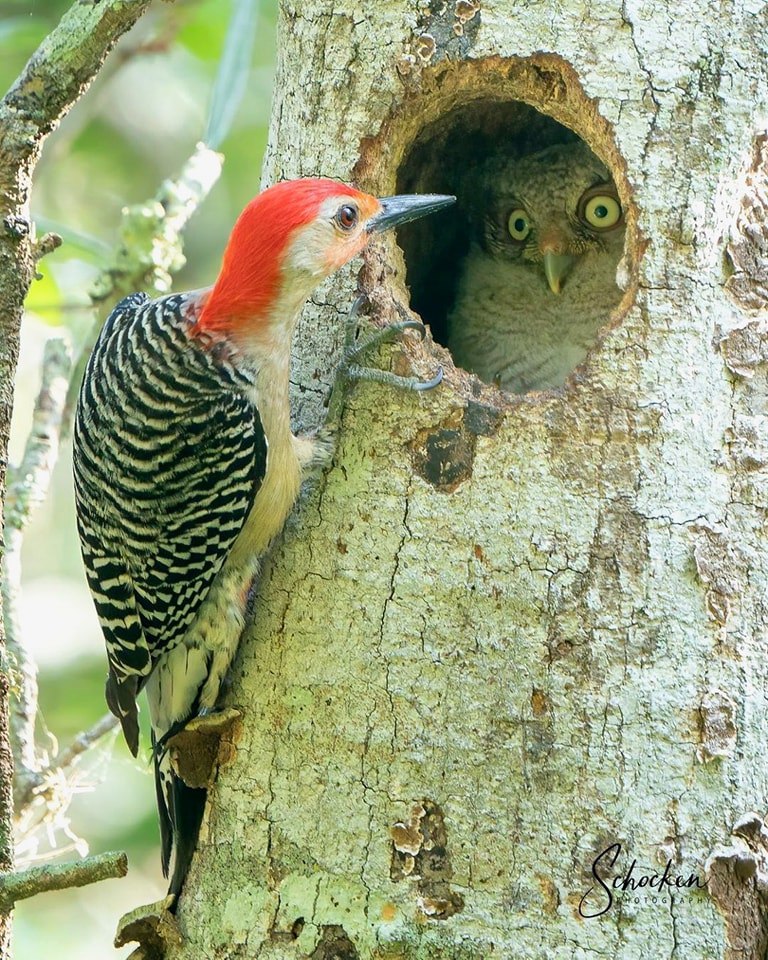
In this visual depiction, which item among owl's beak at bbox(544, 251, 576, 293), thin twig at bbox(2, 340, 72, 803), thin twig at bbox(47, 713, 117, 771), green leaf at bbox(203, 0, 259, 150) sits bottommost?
thin twig at bbox(47, 713, 117, 771)

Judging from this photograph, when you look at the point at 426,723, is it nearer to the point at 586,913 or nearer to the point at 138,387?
the point at 586,913

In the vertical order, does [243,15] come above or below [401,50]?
above

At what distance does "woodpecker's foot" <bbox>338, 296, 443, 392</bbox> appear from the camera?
10.3ft

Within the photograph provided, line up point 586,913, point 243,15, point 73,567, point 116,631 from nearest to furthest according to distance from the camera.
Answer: point 586,913 < point 116,631 < point 243,15 < point 73,567

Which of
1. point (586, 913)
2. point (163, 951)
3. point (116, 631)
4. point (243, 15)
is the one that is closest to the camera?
point (586, 913)

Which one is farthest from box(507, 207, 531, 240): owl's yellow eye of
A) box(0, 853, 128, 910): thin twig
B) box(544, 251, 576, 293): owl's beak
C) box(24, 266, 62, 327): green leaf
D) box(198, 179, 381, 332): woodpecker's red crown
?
box(0, 853, 128, 910): thin twig

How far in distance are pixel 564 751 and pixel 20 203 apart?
5.82 feet

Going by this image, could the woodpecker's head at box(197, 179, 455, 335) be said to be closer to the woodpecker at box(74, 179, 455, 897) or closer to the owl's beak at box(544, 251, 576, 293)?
the woodpecker at box(74, 179, 455, 897)

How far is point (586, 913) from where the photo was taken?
2734 mm

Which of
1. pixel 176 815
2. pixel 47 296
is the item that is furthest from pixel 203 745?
pixel 47 296

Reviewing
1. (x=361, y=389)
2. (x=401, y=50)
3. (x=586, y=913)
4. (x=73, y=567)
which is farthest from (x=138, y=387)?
(x=73, y=567)

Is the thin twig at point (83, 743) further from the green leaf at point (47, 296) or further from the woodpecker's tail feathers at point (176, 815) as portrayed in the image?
the green leaf at point (47, 296)

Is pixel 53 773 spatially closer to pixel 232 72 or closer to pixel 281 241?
pixel 281 241

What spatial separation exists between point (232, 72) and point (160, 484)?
69.2 inches
